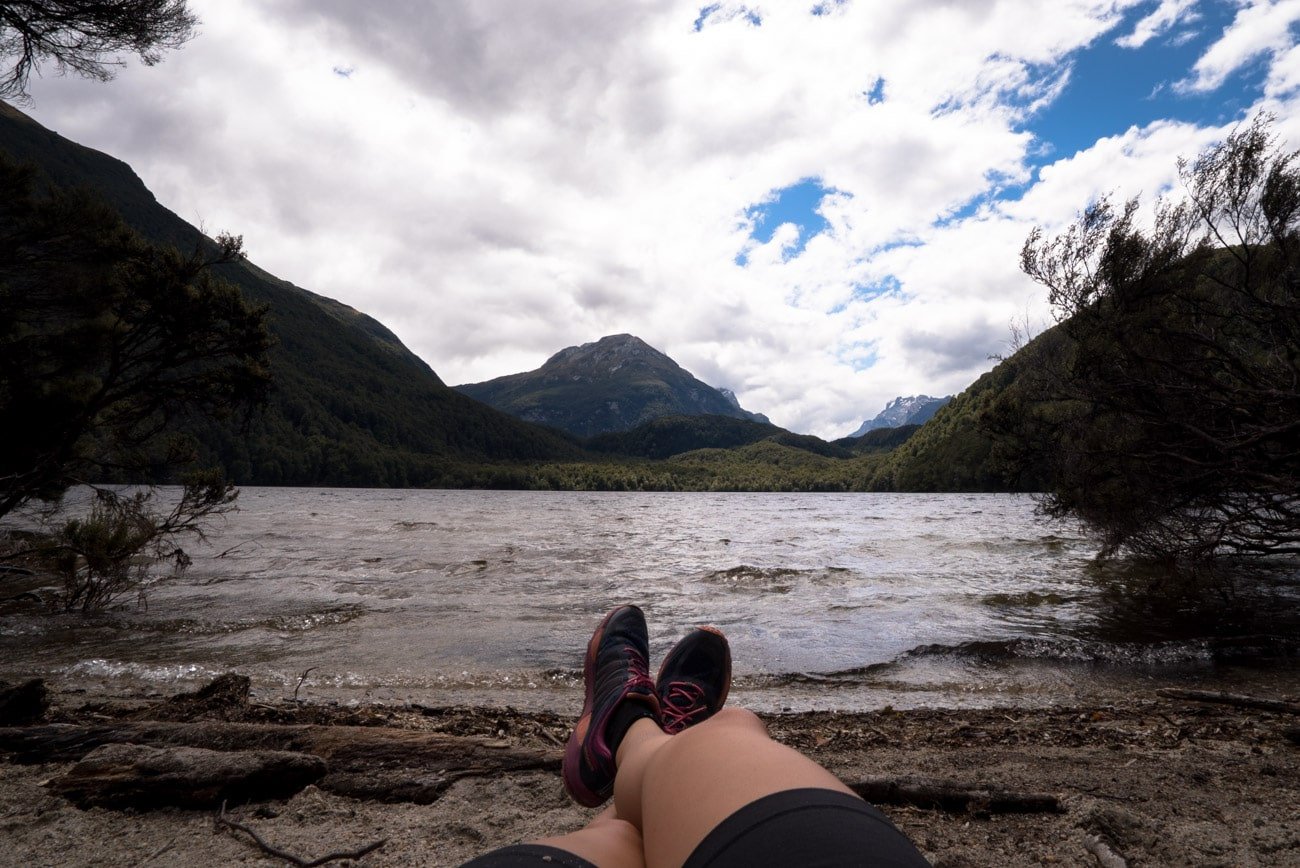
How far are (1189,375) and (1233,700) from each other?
300 inches

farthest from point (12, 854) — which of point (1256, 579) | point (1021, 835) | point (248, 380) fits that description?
point (1256, 579)

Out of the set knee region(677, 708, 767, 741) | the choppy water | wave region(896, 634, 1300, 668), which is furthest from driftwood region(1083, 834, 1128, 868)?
wave region(896, 634, 1300, 668)

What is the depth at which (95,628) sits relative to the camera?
353 inches

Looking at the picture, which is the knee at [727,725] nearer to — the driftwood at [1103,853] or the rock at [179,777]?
the driftwood at [1103,853]

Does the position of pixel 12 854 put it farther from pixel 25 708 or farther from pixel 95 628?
pixel 95 628

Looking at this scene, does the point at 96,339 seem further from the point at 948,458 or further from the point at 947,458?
the point at 947,458

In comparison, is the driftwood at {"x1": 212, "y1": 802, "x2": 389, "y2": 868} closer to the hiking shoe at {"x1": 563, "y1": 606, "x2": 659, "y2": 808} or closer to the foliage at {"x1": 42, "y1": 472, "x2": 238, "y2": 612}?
the hiking shoe at {"x1": 563, "y1": 606, "x2": 659, "y2": 808}

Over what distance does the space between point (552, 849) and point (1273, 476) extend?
1271 centimetres

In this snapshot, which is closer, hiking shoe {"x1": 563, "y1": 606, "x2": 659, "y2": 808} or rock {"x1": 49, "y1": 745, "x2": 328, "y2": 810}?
hiking shoe {"x1": 563, "y1": 606, "x2": 659, "y2": 808}

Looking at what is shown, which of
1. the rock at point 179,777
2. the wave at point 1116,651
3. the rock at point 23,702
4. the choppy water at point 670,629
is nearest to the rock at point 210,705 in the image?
the rock at point 23,702

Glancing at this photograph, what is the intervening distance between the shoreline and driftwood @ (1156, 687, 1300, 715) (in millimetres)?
1002

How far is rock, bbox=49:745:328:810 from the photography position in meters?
2.77

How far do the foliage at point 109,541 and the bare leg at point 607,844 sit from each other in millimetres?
11412

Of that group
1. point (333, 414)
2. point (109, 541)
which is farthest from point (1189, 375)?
point (333, 414)
